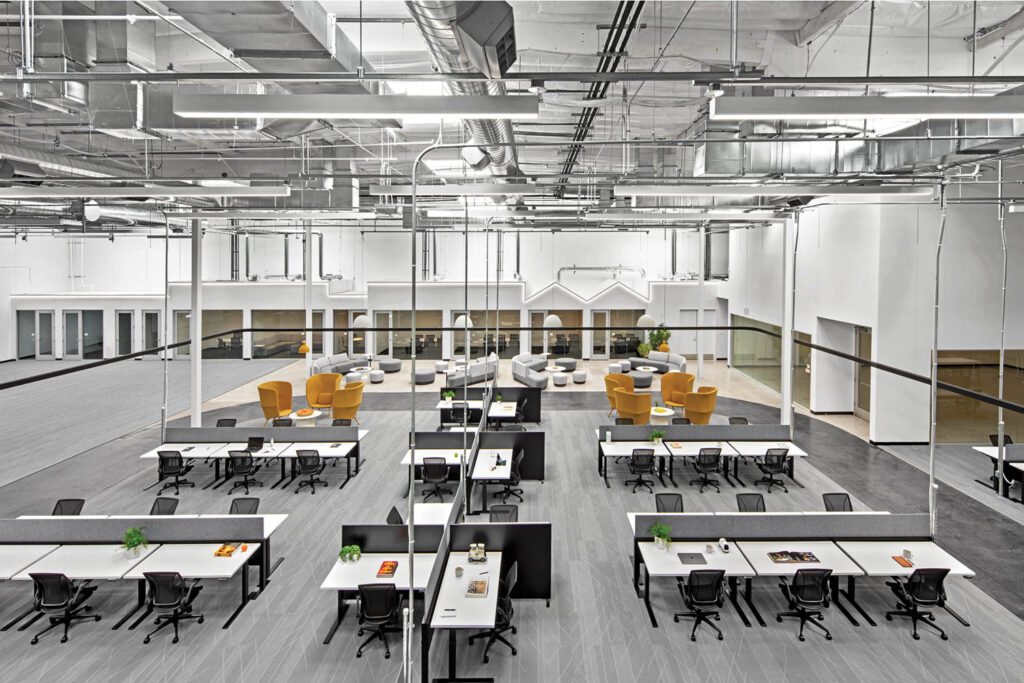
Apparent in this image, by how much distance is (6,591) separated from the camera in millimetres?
8109

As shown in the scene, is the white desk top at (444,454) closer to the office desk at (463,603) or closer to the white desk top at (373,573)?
the white desk top at (373,573)

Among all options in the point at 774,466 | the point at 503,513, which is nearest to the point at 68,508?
the point at 503,513

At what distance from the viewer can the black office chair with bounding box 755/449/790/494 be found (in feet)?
39.2

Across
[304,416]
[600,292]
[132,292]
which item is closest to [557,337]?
[600,292]

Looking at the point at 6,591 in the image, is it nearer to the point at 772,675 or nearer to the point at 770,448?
the point at 772,675

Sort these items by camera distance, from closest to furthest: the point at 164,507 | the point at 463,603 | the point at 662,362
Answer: the point at 463,603
the point at 164,507
the point at 662,362

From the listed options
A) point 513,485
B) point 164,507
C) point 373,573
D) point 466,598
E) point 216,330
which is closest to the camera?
point 466,598

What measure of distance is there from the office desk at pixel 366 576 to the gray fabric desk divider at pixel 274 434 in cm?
562

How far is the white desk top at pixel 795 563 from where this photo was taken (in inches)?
294

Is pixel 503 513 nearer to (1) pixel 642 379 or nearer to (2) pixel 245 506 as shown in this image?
(2) pixel 245 506

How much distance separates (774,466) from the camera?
12.1 meters

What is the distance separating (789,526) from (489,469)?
16.0 ft

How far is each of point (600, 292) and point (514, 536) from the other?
18984mm

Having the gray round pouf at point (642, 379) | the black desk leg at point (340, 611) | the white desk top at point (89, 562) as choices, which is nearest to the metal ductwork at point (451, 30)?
the black desk leg at point (340, 611)
